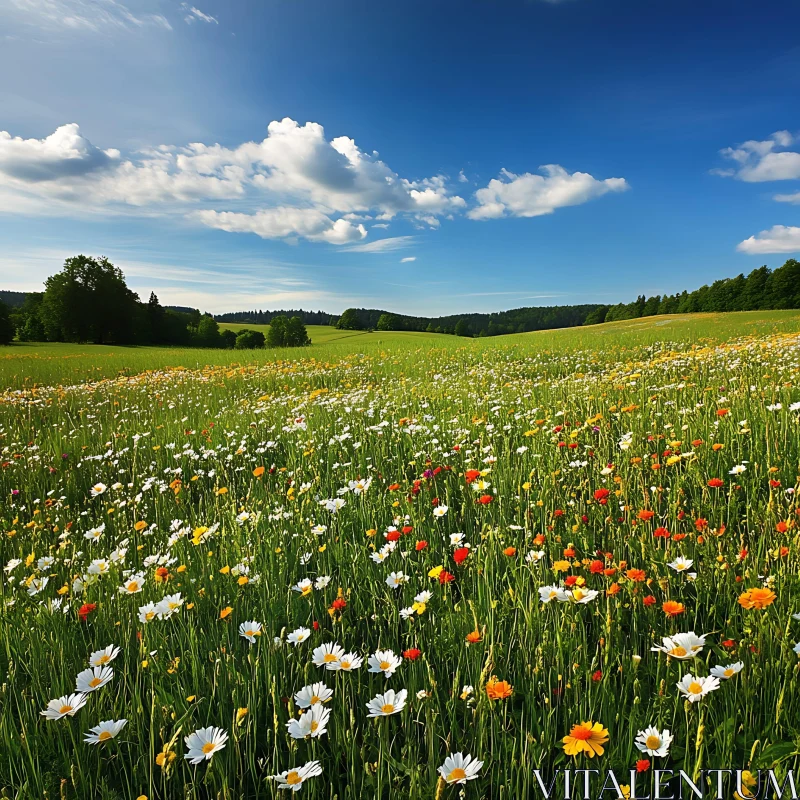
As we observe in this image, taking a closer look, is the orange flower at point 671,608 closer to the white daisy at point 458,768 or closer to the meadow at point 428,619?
the meadow at point 428,619

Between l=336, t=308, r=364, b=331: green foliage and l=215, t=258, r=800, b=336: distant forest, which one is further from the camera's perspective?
l=336, t=308, r=364, b=331: green foliage

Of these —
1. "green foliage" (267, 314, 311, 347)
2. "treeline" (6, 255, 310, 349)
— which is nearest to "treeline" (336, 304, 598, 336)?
"green foliage" (267, 314, 311, 347)

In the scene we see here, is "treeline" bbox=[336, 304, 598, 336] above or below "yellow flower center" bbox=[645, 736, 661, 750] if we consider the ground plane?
above

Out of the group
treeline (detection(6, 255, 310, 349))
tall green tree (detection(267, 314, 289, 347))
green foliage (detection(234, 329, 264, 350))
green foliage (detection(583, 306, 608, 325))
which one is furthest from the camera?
green foliage (detection(583, 306, 608, 325))

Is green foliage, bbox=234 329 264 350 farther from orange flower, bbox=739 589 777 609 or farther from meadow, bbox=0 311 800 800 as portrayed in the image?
orange flower, bbox=739 589 777 609

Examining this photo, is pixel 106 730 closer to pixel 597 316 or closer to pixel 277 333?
pixel 277 333

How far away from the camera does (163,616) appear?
204 cm

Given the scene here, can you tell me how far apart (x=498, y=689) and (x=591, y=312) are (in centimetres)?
13579

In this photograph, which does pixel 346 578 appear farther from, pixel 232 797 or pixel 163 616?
pixel 232 797


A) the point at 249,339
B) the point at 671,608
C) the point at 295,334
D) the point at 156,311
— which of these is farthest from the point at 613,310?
the point at 671,608

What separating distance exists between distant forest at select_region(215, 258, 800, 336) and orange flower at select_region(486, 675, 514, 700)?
84935 millimetres

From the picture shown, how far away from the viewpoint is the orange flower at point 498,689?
1.33m

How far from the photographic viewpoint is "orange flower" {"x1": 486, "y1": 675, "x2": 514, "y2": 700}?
4.37ft


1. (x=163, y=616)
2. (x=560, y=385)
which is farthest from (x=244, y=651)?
(x=560, y=385)
